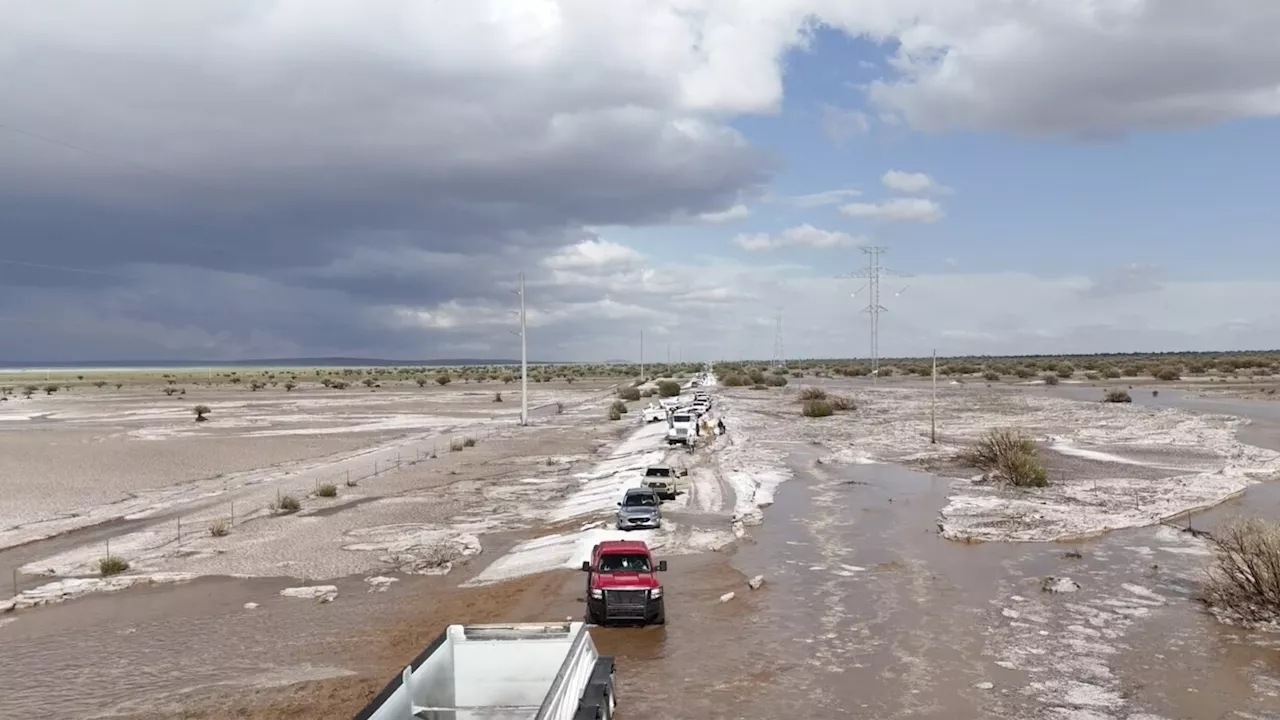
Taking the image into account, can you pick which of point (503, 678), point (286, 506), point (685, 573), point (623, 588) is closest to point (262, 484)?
point (286, 506)

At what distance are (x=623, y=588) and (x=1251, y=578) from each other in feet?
44.5

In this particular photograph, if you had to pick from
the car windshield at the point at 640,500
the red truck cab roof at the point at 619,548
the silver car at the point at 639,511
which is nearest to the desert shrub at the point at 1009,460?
the silver car at the point at 639,511

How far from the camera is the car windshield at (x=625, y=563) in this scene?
18359 mm

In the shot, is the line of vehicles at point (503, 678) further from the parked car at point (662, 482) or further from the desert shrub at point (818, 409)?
the desert shrub at point (818, 409)

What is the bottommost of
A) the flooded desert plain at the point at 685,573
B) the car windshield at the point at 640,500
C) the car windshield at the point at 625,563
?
the flooded desert plain at the point at 685,573

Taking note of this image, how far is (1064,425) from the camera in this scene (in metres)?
62.7

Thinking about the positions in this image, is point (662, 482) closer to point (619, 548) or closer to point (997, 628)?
point (619, 548)

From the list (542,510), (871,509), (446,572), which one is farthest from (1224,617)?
(542,510)

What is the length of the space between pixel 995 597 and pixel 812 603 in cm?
443

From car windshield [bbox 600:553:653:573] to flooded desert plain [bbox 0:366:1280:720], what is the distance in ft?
4.27

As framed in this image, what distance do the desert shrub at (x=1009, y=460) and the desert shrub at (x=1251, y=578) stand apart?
16.7m

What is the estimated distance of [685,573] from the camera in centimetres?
2323

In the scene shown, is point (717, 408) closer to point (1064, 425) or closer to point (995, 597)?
point (1064, 425)

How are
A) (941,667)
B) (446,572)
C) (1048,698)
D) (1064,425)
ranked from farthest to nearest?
(1064,425) → (446,572) → (941,667) → (1048,698)
